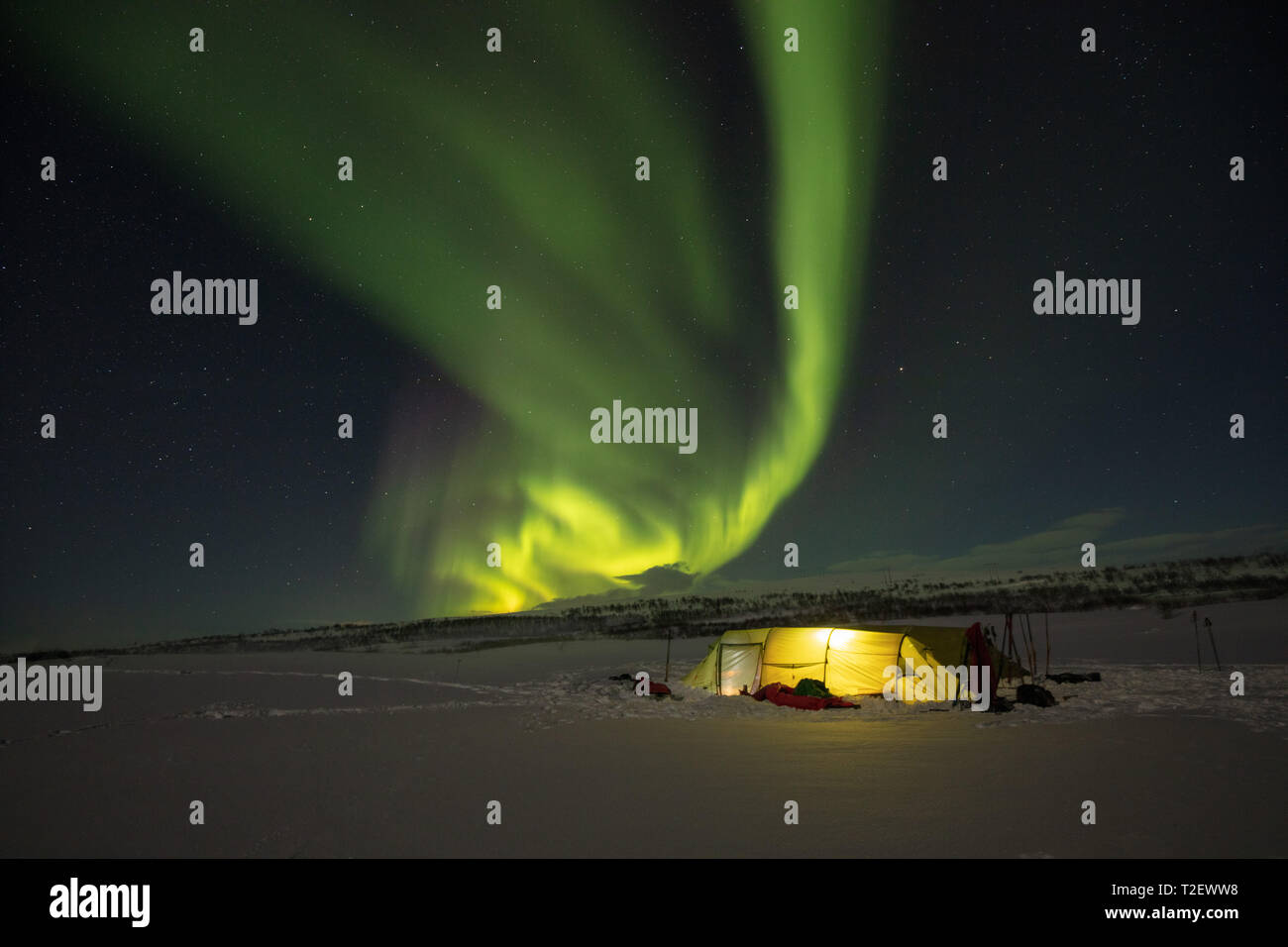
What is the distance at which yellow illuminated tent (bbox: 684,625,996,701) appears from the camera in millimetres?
25562

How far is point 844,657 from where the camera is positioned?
86.7 feet

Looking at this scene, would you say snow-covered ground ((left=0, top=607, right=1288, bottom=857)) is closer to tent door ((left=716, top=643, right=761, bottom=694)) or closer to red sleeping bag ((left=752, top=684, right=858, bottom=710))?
red sleeping bag ((left=752, top=684, right=858, bottom=710))

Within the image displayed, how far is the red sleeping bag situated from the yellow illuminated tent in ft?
3.46

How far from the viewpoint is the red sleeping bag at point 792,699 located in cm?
2383

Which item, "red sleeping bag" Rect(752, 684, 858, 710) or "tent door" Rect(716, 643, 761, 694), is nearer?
"red sleeping bag" Rect(752, 684, 858, 710)

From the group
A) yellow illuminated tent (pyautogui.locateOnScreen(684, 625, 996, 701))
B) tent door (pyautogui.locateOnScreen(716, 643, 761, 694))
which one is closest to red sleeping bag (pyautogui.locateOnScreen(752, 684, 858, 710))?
yellow illuminated tent (pyautogui.locateOnScreen(684, 625, 996, 701))

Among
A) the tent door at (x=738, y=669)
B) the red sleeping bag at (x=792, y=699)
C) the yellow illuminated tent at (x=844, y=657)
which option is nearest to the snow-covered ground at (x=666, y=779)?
the red sleeping bag at (x=792, y=699)

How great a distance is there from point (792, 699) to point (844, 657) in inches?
124

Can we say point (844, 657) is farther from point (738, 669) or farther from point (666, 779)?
point (666, 779)
